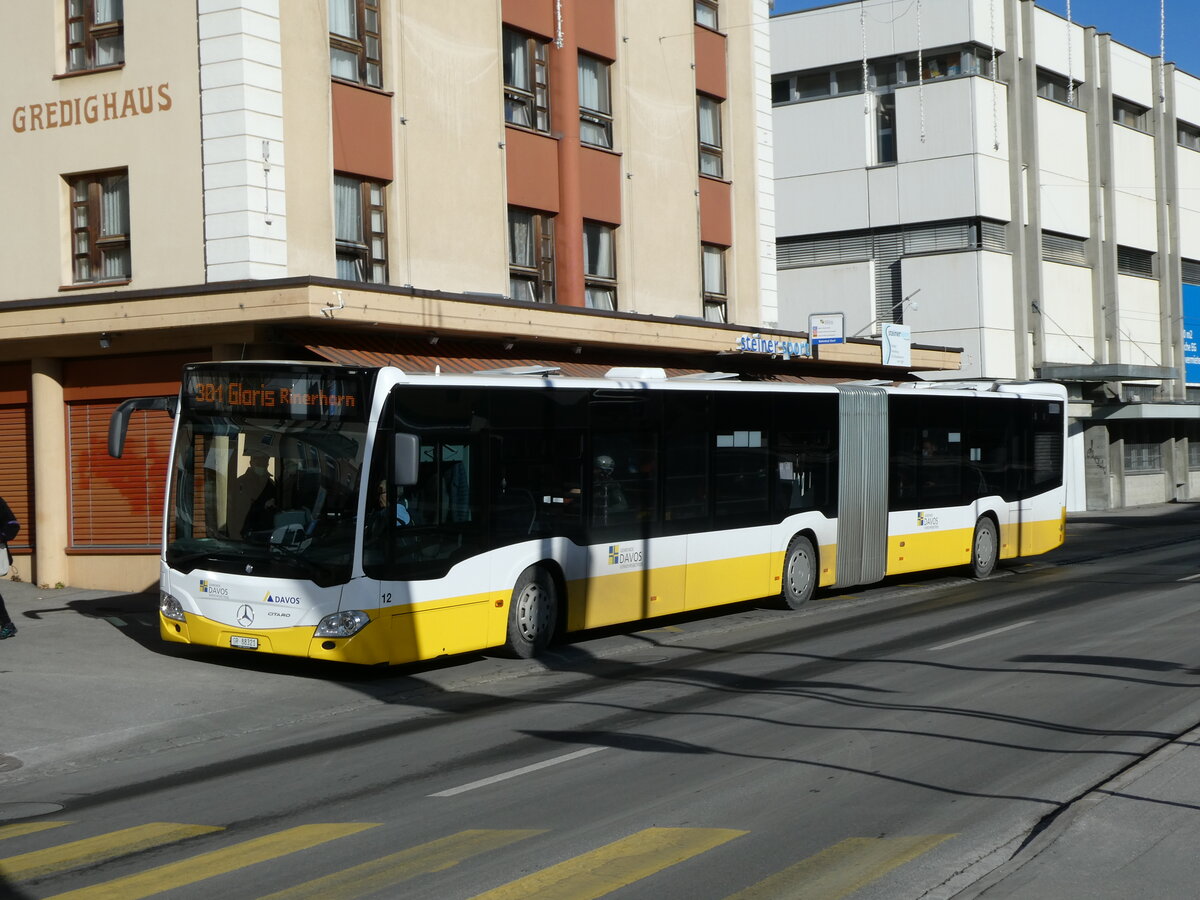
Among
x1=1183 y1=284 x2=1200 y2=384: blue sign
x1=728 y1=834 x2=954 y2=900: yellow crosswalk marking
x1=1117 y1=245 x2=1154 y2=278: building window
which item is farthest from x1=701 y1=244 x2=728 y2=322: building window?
x1=1183 y1=284 x2=1200 y2=384: blue sign

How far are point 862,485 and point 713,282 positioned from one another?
9.42 meters

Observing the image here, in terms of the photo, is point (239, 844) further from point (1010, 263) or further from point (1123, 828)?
point (1010, 263)

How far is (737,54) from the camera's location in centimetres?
2923

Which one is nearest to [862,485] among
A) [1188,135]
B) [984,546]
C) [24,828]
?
[984,546]

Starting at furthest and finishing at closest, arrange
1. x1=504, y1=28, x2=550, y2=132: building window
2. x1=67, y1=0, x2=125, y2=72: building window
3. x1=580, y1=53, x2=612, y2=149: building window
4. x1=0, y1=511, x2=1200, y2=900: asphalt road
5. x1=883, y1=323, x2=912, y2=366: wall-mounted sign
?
x1=883, y1=323, x2=912, y2=366: wall-mounted sign < x1=580, y1=53, x2=612, y2=149: building window < x1=504, y1=28, x2=550, y2=132: building window < x1=67, y1=0, x2=125, y2=72: building window < x1=0, y1=511, x2=1200, y2=900: asphalt road

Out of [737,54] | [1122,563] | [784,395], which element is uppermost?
[737,54]

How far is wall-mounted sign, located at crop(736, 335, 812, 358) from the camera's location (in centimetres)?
2709

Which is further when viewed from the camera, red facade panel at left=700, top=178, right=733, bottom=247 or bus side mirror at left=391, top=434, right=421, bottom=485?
red facade panel at left=700, top=178, right=733, bottom=247

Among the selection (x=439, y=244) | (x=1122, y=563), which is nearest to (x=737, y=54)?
(x=439, y=244)

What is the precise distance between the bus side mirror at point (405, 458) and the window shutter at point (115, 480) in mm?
8157

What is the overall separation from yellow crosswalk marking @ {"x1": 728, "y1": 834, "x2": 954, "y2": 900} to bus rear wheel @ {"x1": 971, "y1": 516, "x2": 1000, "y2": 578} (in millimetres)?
16179

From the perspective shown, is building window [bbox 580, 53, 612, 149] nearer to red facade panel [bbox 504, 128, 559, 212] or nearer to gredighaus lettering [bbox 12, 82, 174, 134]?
red facade panel [bbox 504, 128, 559, 212]

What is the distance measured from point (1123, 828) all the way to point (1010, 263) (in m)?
37.3

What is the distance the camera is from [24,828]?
8.22 metres
